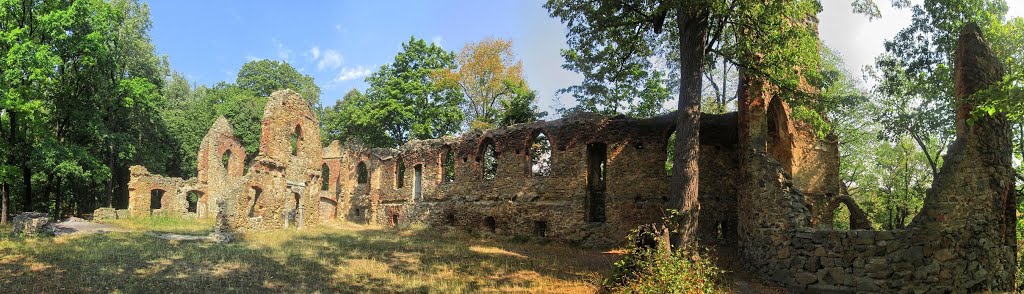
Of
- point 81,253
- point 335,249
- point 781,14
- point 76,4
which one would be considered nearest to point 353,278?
point 335,249

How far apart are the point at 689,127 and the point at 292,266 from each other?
994cm

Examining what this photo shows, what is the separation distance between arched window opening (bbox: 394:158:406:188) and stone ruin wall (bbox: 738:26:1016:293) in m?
20.6

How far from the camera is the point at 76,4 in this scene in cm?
2297

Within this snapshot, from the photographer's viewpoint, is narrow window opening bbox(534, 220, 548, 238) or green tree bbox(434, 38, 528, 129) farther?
green tree bbox(434, 38, 528, 129)

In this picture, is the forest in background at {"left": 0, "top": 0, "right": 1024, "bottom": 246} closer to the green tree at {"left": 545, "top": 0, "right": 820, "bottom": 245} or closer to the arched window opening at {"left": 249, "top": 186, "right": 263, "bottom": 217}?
the green tree at {"left": 545, "top": 0, "right": 820, "bottom": 245}

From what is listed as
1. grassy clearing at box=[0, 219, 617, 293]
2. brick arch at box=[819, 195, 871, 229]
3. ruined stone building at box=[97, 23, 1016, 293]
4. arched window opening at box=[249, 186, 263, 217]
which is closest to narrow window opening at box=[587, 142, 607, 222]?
ruined stone building at box=[97, 23, 1016, 293]

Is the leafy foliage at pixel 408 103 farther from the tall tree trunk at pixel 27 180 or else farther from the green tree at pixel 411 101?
the tall tree trunk at pixel 27 180

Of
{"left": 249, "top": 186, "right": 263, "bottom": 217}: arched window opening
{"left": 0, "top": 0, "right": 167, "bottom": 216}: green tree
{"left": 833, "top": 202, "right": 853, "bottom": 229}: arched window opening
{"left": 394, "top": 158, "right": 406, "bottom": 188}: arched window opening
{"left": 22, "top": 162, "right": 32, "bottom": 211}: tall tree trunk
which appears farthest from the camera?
{"left": 833, "top": 202, "right": 853, "bottom": 229}: arched window opening

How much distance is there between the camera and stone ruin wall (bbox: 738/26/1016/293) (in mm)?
10133

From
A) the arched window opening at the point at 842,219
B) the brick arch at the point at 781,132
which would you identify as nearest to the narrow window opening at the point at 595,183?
the brick arch at the point at 781,132

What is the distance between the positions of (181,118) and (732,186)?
1623 inches

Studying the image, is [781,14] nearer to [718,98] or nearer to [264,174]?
[718,98]

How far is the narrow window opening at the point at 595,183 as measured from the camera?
20484mm

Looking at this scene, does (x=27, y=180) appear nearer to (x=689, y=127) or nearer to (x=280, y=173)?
(x=280, y=173)
